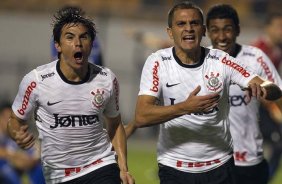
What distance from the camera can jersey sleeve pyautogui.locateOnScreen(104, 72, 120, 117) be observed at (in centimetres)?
715

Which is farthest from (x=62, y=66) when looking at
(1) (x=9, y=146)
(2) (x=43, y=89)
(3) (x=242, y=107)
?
(1) (x=9, y=146)

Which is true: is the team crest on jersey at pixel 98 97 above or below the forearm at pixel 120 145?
above

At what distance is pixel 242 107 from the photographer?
8.38 meters

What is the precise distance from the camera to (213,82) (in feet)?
22.9

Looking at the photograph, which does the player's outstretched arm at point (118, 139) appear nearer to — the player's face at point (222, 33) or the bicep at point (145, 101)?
the bicep at point (145, 101)

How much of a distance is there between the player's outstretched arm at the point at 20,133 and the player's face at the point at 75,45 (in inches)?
25.6

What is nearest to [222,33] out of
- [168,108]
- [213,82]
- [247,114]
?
[247,114]

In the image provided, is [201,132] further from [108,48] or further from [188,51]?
[108,48]

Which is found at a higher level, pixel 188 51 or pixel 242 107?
pixel 188 51

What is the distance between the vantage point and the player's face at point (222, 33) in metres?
8.09

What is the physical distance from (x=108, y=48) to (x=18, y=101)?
17.6 meters

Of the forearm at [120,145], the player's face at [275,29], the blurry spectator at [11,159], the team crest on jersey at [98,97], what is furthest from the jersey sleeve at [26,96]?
the player's face at [275,29]

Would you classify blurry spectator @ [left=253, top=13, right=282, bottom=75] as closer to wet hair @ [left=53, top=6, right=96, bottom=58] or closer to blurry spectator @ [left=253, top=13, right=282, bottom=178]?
blurry spectator @ [left=253, top=13, right=282, bottom=178]

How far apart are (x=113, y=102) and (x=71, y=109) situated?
1.36 feet
